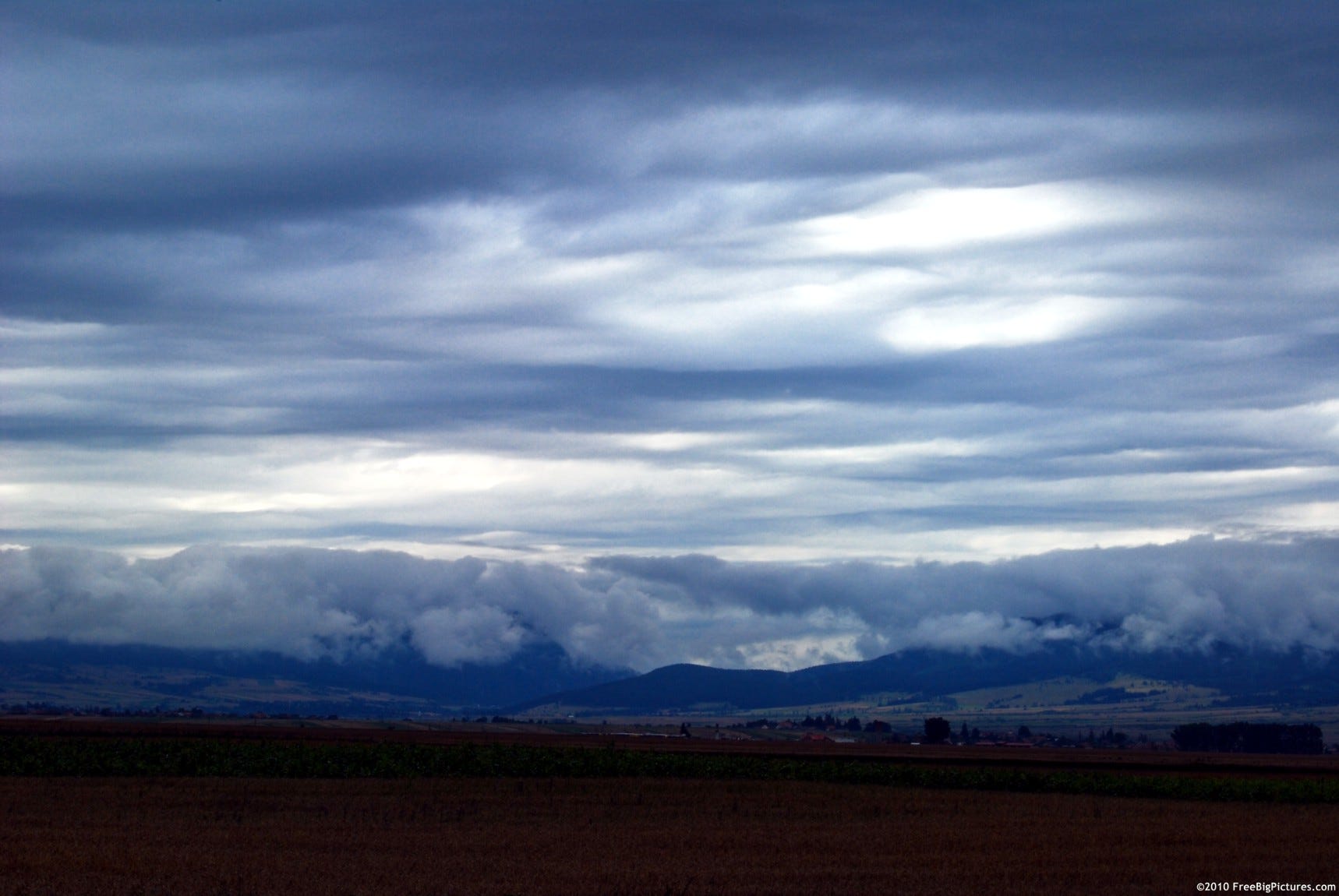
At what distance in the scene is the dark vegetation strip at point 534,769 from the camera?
81812 mm

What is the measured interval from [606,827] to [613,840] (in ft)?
16.6

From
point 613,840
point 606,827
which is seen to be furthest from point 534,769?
point 613,840

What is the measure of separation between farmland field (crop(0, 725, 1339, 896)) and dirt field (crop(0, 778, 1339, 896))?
0.58 ft

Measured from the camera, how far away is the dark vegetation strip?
268ft

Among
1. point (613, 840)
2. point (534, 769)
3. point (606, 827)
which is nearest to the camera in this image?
point (613, 840)

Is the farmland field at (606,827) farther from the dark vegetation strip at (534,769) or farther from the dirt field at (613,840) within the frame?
the dark vegetation strip at (534,769)

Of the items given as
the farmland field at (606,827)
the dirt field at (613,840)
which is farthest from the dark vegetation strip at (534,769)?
the dirt field at (613,840)

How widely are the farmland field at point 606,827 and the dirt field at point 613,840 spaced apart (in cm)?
18

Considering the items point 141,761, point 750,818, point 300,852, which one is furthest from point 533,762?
point 300,852

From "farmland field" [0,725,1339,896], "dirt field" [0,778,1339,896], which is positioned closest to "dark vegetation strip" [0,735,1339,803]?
"farmland field" [0,725,1339,896]

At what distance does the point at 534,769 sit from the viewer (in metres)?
87.2

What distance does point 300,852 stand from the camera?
47531 mm

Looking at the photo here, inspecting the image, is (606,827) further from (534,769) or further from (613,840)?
(534,769)

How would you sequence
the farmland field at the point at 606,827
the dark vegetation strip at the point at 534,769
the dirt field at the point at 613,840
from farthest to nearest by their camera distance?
the dark vegetation strip at the point at 534,769
the farmland field at the point at 606,827
the dirt field at the point at 613,840
